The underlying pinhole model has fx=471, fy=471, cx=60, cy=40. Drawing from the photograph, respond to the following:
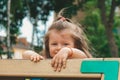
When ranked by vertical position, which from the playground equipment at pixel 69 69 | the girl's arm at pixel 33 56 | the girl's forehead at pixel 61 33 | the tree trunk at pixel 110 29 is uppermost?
the tree trunk at pixel 110 29

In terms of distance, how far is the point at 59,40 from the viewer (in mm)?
2611

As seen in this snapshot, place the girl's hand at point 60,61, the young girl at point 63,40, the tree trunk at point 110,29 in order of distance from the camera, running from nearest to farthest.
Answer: the girl's hand at point 60,61, the young girl at point 63,40, the tree trunk at point 110,29

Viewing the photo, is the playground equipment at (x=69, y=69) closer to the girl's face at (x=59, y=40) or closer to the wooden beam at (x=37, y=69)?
the wooden beam at (x=37, y=69)

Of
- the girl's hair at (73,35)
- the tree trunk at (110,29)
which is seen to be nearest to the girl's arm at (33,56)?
the girl's hair at (73,35)

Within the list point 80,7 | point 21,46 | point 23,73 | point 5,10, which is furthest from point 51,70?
point 21,46

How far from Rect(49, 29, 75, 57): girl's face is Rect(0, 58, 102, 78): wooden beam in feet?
1.13

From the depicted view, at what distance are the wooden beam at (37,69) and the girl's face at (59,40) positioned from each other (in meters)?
0.34

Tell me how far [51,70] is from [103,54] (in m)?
15.5

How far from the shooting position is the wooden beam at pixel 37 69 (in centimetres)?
211

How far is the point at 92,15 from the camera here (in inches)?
749

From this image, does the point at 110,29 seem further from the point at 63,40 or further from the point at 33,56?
the point at 33,56

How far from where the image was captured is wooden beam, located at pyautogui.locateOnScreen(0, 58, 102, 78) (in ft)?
6.93

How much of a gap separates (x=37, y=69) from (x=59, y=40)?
17.1 inches

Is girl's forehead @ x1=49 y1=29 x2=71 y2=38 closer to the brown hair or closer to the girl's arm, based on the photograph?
the brown hair
